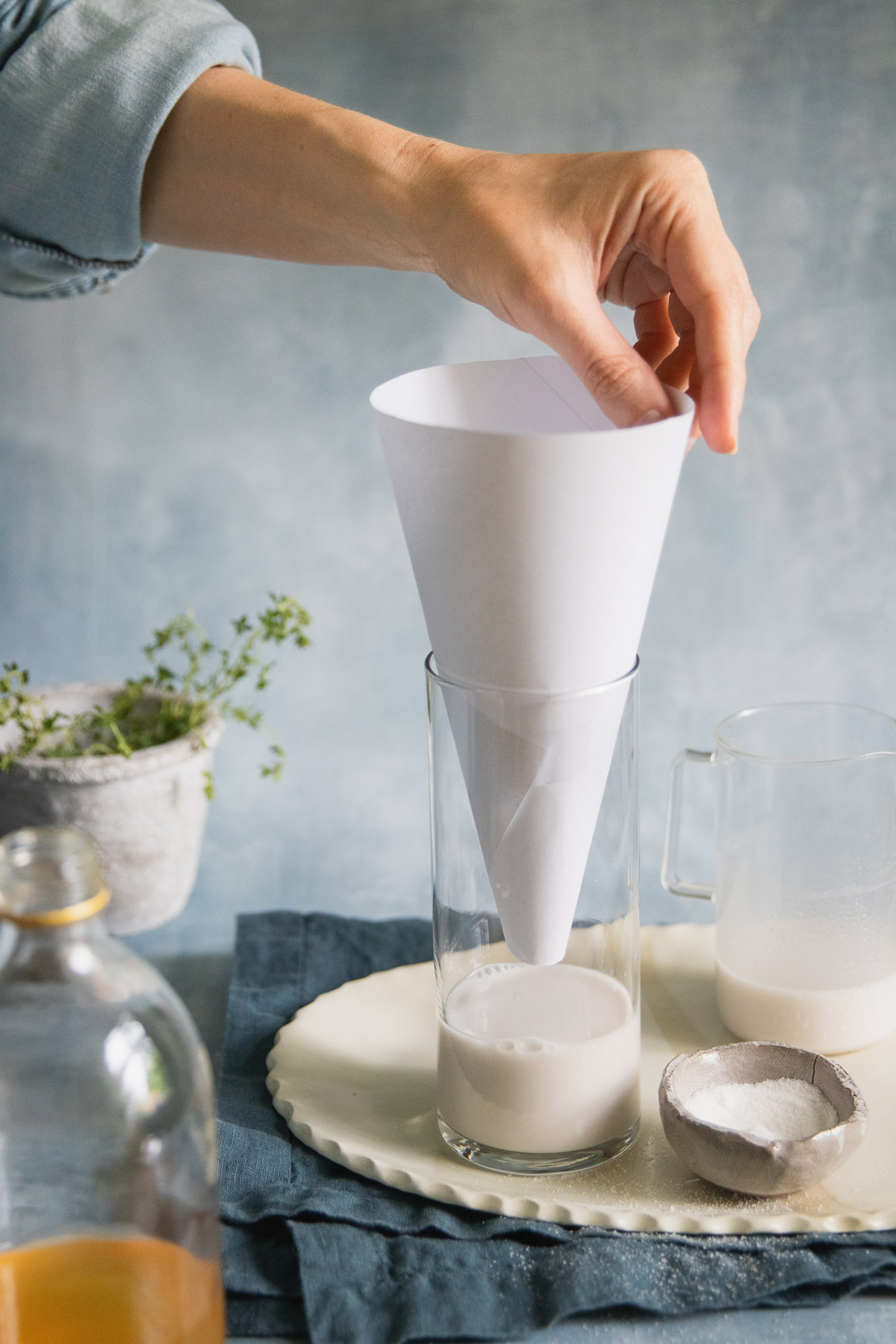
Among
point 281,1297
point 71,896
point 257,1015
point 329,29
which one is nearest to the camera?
point 71,896

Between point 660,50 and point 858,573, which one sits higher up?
point 660,50

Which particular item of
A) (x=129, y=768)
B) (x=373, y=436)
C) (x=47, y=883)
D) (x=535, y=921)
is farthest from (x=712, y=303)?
(x=373, y=436)

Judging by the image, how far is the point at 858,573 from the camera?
4.92ft

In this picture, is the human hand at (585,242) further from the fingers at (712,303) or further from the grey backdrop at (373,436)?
the grey backdrop at (373,436)

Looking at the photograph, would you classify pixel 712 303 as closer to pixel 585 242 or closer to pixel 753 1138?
pixel 585 242

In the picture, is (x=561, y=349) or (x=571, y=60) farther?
(x=571, y=60)

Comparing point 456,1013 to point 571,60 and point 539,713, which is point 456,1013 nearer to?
point 539,713

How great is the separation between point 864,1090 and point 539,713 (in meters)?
0.32

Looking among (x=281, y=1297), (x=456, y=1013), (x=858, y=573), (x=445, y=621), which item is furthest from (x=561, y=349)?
(x=858, y=573)

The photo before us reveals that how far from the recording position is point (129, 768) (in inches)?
43.3

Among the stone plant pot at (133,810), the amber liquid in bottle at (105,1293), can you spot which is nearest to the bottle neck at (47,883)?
the amber liquid in bottle at (105,1293)

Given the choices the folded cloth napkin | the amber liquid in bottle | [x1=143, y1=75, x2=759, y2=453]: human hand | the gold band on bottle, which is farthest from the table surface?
[x1=143, y1=75, x2=759, y2=453]: human hand

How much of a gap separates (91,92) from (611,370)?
1.22 ft

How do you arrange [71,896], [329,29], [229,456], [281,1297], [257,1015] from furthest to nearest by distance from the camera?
[229,456], [329,29], [257,1015], [281,1297], [71,896]
